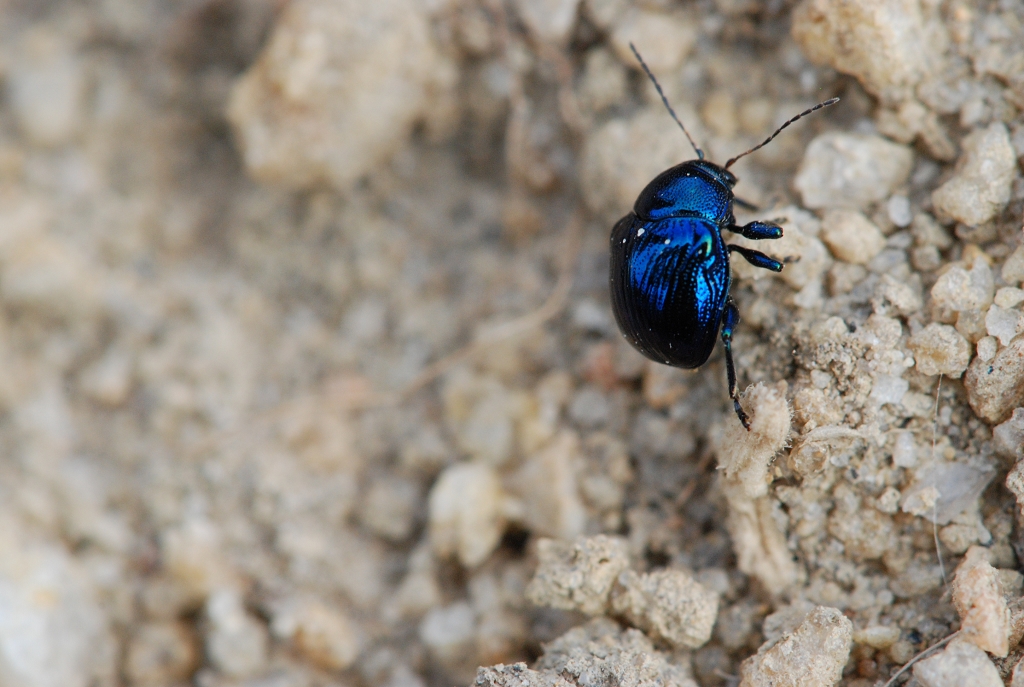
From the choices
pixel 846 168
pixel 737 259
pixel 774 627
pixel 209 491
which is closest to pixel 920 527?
pixel 774 627

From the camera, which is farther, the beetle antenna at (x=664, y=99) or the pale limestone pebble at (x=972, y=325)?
the beetle antenna at (x=664, y=99)

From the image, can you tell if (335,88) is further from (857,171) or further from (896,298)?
(896,298)

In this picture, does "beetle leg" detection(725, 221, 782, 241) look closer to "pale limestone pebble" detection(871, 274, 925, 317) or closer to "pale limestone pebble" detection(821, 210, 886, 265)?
"pale limestone pebble" detection(821, 210, 886, 265)

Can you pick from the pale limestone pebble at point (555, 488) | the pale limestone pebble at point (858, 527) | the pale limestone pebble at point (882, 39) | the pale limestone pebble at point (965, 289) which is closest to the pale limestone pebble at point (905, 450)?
the pale limestone pebble at point (858, 527)

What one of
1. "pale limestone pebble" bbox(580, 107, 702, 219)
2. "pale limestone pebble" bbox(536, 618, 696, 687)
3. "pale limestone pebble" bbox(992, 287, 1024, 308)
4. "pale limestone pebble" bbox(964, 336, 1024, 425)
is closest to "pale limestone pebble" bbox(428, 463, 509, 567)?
"pale limestone pebble" bbox(536, 618, 696, 687)

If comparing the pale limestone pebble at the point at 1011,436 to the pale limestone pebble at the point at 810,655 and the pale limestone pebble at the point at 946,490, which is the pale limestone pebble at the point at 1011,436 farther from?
the pale limestone pebble at the point at 810,655
